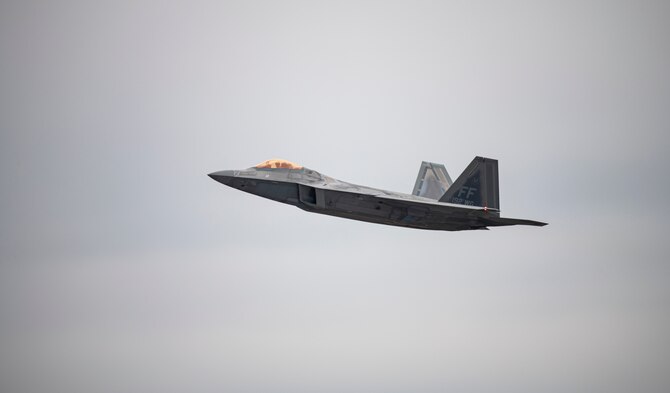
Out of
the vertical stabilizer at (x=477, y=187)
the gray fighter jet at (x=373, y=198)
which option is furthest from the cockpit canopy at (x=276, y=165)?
the vertical stabilizer at (x=477, y=187)

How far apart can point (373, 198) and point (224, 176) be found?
8.18 metres

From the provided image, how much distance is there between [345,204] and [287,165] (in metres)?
4.13

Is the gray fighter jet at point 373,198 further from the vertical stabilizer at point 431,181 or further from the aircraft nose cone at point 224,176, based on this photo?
the vertical stabilizer at point 431,181

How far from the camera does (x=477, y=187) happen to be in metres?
54.8

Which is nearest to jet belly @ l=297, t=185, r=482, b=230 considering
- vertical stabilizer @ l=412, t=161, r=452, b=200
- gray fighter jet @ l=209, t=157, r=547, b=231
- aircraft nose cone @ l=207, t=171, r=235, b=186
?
gray fighter jet @ l=209, t=157, r=547, b=231

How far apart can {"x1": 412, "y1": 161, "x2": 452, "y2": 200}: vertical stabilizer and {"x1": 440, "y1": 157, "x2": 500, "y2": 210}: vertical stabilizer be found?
6360 millimetres

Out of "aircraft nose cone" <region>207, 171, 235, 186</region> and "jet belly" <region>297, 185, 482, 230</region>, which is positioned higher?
"aircraft nose cone" <region>207, 171, 235, 186</region>

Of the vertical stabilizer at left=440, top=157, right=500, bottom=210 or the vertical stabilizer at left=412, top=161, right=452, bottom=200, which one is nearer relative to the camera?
the vertical stabilizer at left=440, top=157, right=500, bottom=210

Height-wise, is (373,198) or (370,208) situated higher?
(373,198)

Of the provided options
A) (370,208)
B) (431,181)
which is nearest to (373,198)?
(370,208)

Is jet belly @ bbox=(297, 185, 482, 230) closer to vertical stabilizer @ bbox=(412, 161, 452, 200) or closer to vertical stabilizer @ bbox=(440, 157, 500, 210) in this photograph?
vertical stabilizer @ bbox=(440, 157, 500, 210)

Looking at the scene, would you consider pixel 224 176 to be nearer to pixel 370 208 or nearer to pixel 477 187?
pixel 370 208

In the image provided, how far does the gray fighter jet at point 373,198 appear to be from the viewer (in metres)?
52.2

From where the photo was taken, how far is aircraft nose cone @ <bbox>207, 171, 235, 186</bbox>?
52.6 meters
